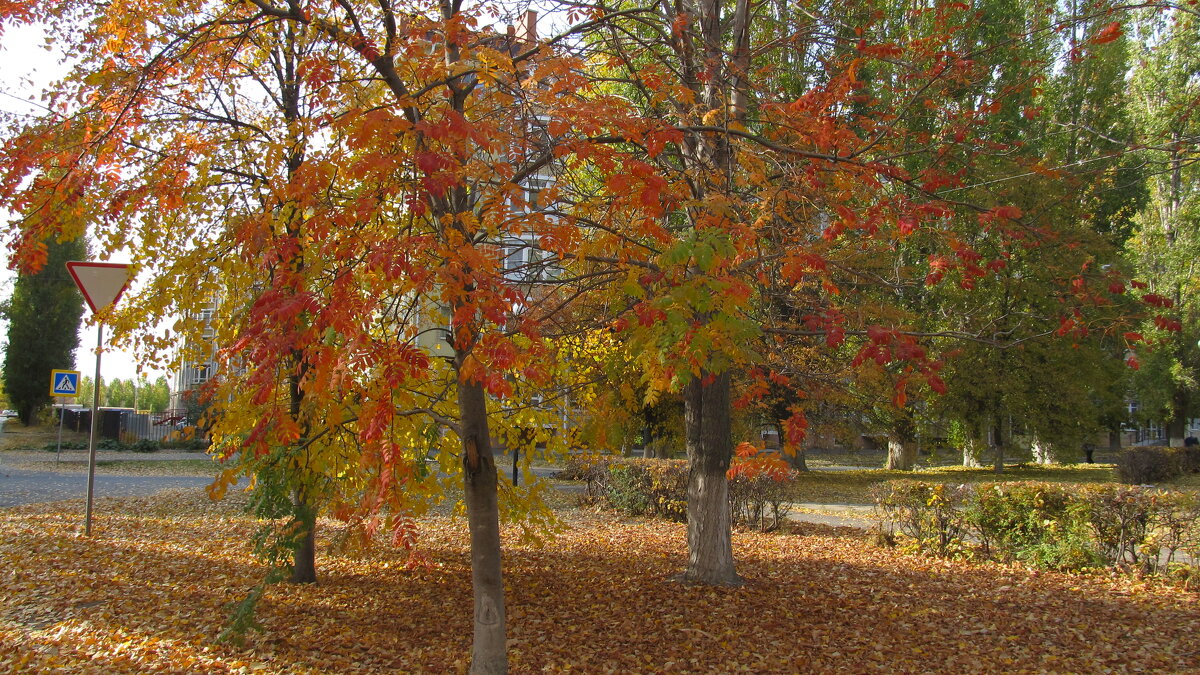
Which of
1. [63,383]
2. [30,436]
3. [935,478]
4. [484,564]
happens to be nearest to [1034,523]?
[484,564]

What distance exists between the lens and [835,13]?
8.24 metres

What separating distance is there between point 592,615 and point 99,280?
7.28m

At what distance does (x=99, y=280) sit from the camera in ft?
29.7

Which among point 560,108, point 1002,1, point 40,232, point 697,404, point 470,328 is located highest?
point 1002,1

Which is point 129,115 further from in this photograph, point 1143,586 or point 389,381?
point 1143,586

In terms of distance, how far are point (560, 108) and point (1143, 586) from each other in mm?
7010

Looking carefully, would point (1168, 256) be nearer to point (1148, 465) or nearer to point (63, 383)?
point (1148, 465)

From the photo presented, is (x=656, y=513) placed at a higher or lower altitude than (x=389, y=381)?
lower

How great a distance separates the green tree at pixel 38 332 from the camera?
36.3 metres

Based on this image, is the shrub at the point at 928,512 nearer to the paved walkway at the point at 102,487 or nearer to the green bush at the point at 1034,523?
the green bush at the point at 1034,523

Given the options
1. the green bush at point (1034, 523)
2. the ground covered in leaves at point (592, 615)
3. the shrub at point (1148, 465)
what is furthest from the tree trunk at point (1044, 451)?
the ground covered in leaves at point (592, 615)

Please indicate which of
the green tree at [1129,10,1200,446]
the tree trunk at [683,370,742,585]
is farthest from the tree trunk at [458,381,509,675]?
the green tree at [1129,10,1200,446]

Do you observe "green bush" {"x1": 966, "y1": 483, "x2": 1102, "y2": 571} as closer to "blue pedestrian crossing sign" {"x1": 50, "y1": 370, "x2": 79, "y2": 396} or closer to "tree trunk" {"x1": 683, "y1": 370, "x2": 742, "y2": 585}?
"tree trunk" {"x1": 683, "y1": 370, "x2": 742, "y2": 585}

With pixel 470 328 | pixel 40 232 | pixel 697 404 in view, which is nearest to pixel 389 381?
pixel 470 328
